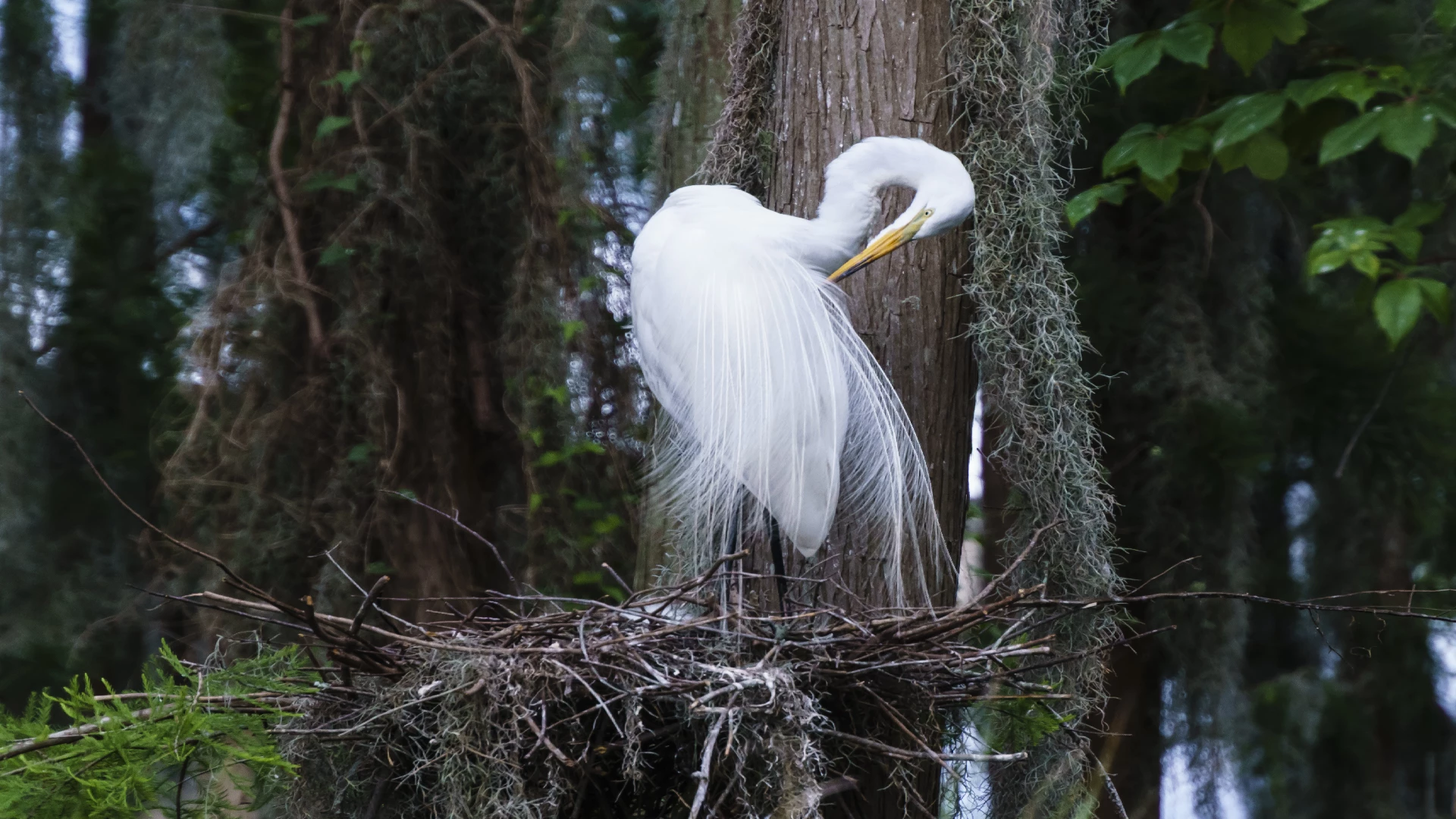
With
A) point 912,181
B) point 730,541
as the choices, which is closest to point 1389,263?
point 912,181

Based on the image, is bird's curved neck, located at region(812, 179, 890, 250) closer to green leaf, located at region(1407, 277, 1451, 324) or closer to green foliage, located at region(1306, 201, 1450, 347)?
green foliage, located at region(1306, 201, 1450, 347)

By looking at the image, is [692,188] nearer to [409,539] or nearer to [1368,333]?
[409,539]

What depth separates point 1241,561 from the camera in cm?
287

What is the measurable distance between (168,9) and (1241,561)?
299 cm

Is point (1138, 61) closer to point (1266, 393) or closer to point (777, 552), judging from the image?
point (1266, 393)

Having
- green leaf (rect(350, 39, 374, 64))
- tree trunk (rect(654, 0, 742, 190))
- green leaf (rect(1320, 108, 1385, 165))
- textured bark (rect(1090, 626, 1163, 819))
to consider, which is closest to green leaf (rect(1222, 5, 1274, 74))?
green leaf (rect(1320, 108, 1385, 165))

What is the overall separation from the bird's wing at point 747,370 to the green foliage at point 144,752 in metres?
0.66

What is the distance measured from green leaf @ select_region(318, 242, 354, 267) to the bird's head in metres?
1.35

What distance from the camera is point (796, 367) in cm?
177

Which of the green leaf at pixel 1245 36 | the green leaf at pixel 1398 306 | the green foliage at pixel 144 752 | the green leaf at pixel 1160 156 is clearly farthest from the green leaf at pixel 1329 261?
the green foliage at pixel 144 752

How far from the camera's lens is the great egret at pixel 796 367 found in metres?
1.76

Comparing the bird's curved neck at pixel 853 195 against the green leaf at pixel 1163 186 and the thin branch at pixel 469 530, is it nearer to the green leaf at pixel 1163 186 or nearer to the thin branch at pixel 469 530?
the thin branch at pixel 469 530

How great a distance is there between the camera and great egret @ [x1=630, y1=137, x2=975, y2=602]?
5.76 ft

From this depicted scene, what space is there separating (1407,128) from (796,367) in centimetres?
133
